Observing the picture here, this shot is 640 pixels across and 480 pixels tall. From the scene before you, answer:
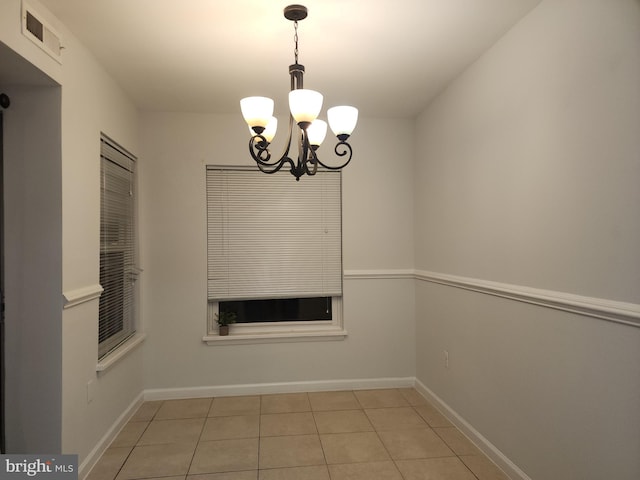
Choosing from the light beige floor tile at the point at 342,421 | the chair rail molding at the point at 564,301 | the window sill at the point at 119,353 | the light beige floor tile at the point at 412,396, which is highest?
the chair rail molding at the point at 564,301

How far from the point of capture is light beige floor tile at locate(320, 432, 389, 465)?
2.37 meters

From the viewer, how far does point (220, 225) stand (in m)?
3.41

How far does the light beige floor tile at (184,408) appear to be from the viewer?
9.81ft

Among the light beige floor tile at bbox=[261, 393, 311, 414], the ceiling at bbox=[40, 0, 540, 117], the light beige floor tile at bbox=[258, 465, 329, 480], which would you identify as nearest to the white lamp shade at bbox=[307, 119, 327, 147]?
the ceiling at bbox=[40, 0, 540, 117]

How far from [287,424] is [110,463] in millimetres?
1141

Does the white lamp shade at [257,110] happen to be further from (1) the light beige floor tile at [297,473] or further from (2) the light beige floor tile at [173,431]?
(2) the light beige floor tile at [173,431]

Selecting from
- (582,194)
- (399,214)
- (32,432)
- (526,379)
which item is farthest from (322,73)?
(32,432)

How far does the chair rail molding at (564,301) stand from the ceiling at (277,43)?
1.41 metres

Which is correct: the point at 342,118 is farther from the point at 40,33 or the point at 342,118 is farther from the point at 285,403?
the point at 285,403

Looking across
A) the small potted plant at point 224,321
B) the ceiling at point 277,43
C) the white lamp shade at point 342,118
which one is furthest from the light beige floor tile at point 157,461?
the ceiling at point 277,43

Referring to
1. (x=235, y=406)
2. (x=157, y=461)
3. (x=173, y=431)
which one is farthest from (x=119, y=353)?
(x=235, y=406)

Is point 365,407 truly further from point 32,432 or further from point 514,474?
point 32,432

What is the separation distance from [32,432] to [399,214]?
9.87ft

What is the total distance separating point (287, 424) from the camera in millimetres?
2824
